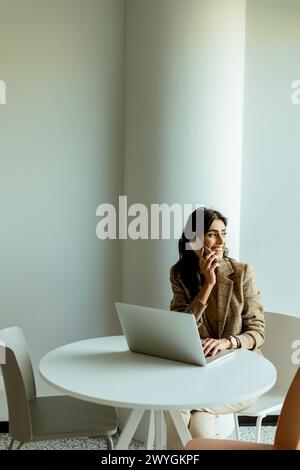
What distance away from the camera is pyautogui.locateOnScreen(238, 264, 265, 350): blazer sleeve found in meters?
2.73

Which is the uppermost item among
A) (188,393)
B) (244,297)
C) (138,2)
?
(138,2)

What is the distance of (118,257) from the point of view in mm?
3623

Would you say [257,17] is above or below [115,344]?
above

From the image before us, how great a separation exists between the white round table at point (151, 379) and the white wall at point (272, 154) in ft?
3.81

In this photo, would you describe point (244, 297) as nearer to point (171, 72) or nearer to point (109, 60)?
point (171, 72)

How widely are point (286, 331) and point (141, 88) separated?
1.49 m

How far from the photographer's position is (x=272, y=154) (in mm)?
3623

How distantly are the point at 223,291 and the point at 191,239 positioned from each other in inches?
12.4

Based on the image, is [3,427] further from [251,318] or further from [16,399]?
[251,318]

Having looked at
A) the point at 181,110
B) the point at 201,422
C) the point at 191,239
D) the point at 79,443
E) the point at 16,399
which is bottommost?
the point at 79,443

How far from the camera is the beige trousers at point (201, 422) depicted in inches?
104

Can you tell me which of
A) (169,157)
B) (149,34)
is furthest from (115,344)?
(149,34)
